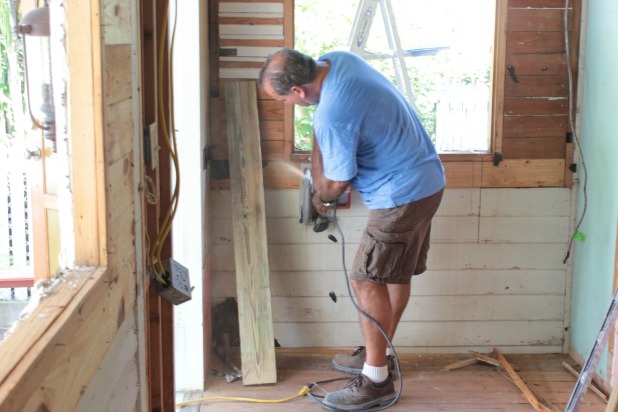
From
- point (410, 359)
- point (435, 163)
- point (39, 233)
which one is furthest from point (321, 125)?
point (410, 359)

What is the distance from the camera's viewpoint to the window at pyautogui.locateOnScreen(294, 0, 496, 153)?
11.9 ft

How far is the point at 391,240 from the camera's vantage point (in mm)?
3121

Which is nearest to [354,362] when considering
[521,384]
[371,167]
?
[521,384]

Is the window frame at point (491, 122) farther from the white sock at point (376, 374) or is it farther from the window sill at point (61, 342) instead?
the window sill at point (61, 342)

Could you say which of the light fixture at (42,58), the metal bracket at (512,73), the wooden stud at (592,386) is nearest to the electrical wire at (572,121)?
the metal bracket at (512,73)

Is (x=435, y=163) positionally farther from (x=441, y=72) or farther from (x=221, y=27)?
(x=221, y=27)

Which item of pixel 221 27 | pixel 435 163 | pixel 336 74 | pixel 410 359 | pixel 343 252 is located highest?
pixel 221 27

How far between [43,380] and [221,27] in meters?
2.74

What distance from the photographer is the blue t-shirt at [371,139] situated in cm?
293

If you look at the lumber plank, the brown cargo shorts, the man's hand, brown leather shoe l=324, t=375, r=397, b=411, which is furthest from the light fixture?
the lumber plank

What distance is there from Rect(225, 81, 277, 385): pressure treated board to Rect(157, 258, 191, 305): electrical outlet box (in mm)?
1385

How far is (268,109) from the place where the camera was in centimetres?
362

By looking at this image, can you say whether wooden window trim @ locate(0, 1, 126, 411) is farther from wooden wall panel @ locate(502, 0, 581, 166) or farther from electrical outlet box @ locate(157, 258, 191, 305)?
wooden wall panel @ locate(502, 0, 581, 166)

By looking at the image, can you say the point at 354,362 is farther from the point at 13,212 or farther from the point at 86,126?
the point at 86,126
